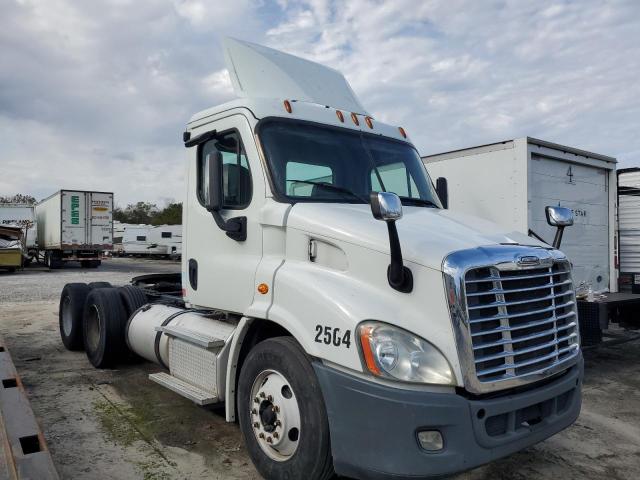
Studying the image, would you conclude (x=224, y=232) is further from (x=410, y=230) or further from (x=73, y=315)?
(x=73, y=315)

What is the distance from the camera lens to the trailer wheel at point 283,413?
3.17m

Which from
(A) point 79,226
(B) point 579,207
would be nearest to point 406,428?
(B) point 579,207

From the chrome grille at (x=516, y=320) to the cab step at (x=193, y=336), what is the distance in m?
2.03

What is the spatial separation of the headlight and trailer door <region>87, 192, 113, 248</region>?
2729cm

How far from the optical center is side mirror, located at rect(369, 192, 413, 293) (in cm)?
293

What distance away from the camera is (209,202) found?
13.7 feet

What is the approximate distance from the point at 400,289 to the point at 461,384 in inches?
24.3

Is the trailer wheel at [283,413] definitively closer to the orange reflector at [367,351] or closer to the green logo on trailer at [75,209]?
the orange reflector at [367,351]

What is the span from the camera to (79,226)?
89.5 ft

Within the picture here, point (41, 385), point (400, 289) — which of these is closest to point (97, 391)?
point (41, 385)

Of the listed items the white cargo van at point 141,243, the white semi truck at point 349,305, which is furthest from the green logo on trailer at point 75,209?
the white semi truck at point 349,305

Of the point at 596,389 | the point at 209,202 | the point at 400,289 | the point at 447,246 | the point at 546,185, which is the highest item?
the point at 546,185

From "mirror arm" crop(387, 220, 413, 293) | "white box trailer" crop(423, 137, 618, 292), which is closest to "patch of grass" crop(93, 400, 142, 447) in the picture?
Result: "mirror arm" crop(387, 220, 413, 293)

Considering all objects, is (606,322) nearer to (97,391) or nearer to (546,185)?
(546,185)
